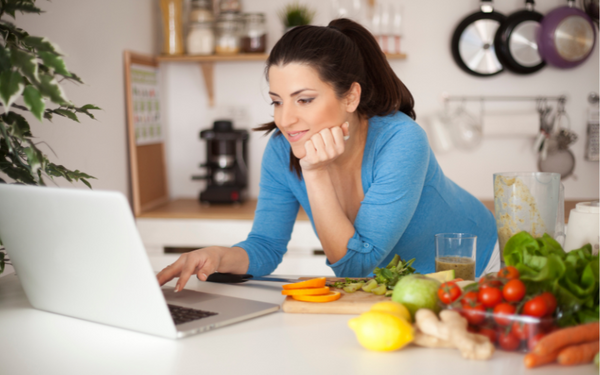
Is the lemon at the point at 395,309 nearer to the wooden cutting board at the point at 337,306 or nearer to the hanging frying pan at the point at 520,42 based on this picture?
the wooden cutting board at the point at 337,306

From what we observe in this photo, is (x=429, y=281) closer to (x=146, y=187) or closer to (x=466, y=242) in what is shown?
(x=466, y=242)

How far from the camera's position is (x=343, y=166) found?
57.8 inches

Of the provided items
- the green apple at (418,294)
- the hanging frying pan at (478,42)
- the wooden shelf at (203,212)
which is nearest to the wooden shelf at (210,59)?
the hanging frying pan at (478,42)

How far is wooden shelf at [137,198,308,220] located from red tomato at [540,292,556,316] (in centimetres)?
168

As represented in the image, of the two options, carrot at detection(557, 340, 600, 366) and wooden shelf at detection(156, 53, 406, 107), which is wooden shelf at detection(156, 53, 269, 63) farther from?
carrot at detection(557, 340, 600, 366)

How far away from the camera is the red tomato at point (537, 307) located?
0.68 metres

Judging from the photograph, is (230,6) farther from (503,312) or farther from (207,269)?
(503,312)

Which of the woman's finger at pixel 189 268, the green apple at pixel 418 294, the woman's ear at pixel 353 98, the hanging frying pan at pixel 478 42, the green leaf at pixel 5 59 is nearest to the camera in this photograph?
the green apple at pixel 418 294

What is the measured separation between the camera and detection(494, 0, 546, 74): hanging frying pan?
2553 millimetres

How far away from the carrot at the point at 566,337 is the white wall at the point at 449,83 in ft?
7.01

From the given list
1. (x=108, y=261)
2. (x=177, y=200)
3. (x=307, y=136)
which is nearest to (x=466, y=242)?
(x=307, y=136)

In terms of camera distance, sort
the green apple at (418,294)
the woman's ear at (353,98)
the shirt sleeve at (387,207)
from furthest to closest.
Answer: the woman's ear at (353,98)
the shirt sleeve at (387,207)
the green apple at (418,294)

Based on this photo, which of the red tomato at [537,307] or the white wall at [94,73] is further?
the white wall at [94,73]

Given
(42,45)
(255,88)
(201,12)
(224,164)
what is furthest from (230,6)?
(42,45)
